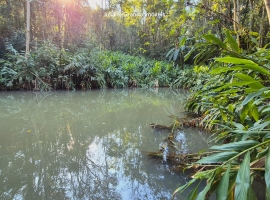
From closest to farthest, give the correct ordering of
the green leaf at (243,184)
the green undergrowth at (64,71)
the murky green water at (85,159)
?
the green leaf at (243,184)
the murky green water at (85,159)
the green undergrowth at (64,71)

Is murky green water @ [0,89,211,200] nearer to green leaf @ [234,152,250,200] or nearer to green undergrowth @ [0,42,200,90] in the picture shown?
green leaf @ [234,152,250,200]

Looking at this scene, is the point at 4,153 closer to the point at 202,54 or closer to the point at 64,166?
the point at 64,166

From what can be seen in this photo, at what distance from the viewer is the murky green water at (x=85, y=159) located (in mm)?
1248

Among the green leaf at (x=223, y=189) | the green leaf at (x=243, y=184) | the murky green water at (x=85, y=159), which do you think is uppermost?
the green leaf at (x=243, y=184)

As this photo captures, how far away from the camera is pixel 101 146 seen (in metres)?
2.01

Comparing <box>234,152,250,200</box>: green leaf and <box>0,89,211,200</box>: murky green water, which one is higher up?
<box>234,152,250,200</box>: green leaf

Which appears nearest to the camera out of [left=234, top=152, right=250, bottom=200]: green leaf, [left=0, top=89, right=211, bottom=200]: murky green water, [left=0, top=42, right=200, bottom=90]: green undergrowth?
[left=234, top=152, right=250, bottom=200]: green leaf

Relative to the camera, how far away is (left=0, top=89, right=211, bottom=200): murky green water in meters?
1.25

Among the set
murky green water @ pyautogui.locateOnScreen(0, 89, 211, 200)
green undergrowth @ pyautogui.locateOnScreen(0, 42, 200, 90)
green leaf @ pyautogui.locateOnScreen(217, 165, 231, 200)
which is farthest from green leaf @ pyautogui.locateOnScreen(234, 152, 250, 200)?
green undergrowth @ pyautogui.locateOnScreen(0, 42, 200, 90)

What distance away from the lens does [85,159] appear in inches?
66.7

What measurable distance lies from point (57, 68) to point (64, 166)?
601 centimetres

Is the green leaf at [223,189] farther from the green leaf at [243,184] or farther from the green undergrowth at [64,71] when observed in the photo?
the green undergrowth at [64,71]

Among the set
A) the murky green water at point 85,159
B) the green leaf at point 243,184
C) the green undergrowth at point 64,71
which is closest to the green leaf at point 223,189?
the green leaf at point 243,184

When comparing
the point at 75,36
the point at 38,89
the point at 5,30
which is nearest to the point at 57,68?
the point at 38,89
